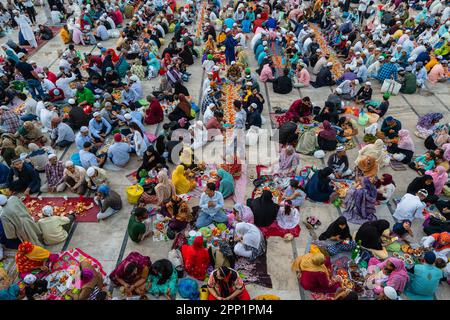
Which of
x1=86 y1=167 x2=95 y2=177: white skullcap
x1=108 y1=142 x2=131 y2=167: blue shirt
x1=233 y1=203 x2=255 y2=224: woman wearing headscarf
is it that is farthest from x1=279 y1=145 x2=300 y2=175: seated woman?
x1=86 y1=167 x2=95 y2=177: white skullcap

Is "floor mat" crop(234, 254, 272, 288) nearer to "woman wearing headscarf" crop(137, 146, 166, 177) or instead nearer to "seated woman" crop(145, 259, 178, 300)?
"seated woman" crop(145, 259, 178, 300)

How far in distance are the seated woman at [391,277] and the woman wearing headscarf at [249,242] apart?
217 centimetres

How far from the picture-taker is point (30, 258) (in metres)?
6.40

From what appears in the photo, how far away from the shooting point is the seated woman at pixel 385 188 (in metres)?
7.98

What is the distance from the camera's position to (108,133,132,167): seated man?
8.90m

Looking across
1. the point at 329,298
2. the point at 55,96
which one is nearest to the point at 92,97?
the point at 55,96

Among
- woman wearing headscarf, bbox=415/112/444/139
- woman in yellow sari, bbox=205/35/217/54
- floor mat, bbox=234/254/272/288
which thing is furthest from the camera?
woman in yellow sari, bbox=205/35/217/54

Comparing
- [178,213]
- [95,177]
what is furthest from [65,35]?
[178,213]

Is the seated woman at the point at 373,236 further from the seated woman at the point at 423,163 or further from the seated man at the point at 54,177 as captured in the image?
the seated man at the point at 54,177

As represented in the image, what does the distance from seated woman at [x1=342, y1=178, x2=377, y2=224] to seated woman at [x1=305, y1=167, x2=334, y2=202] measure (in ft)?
1.61

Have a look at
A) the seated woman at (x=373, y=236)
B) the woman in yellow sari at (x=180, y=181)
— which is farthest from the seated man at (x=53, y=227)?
the seated woman at (x=373, y=236)

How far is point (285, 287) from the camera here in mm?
6539

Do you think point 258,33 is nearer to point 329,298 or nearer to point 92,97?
point 92,97

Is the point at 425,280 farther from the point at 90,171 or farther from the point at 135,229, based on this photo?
the point at 90,171
